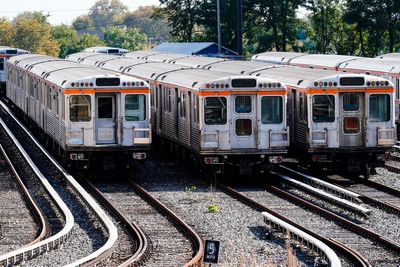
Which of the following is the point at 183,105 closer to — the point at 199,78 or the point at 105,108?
the point at 199,78

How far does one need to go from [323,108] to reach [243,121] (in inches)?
69.8

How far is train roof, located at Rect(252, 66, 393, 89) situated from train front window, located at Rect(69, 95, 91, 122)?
4718 mm

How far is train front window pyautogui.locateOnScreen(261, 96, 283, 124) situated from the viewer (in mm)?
24844

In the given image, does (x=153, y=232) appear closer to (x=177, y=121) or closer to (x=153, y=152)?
(x=177, y=121)

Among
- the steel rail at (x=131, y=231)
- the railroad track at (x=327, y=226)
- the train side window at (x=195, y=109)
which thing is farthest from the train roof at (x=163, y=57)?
the railroad track at (x=327, y=226)

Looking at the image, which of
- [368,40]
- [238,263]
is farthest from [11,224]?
[368,40]

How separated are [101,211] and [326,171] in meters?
8.13

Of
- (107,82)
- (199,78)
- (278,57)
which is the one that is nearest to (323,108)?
(199,78)

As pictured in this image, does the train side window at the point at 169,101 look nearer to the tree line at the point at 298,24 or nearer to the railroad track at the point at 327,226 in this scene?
the railroad track at the point at 327,226

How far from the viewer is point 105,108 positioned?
1001 inches

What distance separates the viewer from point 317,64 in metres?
39.7

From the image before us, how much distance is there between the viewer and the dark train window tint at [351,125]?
2517 centimetres

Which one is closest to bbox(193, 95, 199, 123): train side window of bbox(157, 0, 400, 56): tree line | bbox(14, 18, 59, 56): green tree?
bbox(157, 0, 400, 56): tree line

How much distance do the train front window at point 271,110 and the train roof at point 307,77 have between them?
0.73 m
